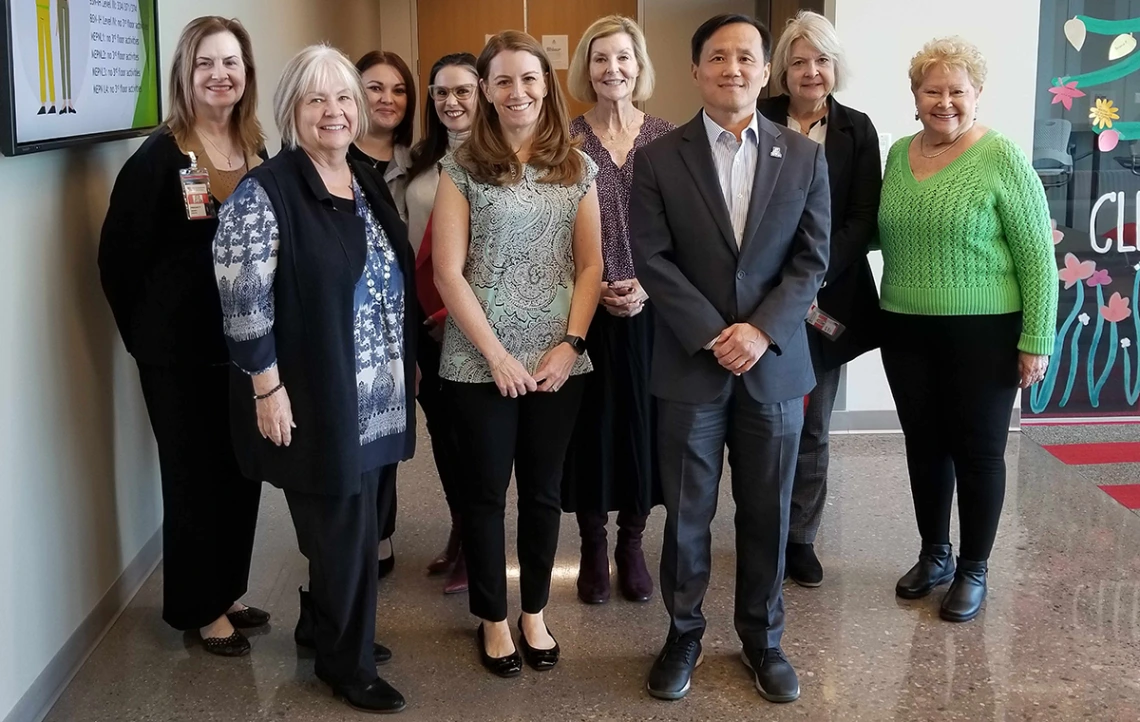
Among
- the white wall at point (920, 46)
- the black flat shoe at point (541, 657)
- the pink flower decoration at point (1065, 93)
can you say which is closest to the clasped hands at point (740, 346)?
the black flat shoe at point (541, 657)

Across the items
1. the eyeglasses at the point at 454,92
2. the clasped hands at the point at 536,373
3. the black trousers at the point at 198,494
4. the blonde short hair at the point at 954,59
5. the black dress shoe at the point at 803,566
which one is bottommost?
the black dress shoe at the point at 803,566

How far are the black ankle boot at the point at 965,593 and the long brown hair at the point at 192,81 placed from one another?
2.21 m

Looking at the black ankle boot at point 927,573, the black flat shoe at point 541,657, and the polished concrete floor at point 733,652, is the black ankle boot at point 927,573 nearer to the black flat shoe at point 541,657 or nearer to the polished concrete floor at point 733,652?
the polished concrete floor at point 733,652

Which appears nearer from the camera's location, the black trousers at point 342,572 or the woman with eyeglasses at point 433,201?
the black trousers at point 342,572

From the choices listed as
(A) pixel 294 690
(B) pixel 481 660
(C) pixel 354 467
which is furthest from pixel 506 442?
(A) pixel 294 690

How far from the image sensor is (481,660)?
273 cm

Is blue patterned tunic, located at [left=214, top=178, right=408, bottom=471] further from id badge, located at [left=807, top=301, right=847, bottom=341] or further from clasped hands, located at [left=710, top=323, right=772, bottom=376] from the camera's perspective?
id badge, located at [left=807, top=301, right=847, bottom=341]

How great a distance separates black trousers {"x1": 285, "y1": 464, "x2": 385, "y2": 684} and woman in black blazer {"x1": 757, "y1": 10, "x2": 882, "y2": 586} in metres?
Answer: 1.32

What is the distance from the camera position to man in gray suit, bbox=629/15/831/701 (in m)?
2.38

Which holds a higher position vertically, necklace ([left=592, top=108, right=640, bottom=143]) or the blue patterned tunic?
necklace ([left=592, top=108, right=640, bottom=143])

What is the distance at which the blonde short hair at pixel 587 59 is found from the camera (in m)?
2.89

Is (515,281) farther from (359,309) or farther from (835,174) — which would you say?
(835,174)

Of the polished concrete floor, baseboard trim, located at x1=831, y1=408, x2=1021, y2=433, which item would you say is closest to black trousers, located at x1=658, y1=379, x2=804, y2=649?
the polished concrete floor

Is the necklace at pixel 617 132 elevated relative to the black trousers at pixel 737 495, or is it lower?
elevated
